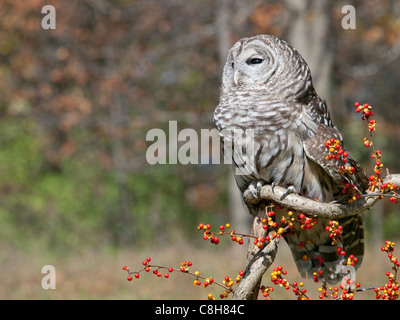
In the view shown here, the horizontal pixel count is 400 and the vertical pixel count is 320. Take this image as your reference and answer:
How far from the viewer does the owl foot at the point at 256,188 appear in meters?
3.10

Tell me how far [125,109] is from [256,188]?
34.3 feet

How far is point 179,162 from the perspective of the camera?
1391 centimetres

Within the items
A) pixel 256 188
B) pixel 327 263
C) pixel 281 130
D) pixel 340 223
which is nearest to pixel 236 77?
pixel 281 130

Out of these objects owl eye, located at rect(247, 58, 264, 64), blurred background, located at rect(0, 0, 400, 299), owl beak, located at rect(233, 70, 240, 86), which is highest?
blurred background, located at rect(0, 0, 400, 299)

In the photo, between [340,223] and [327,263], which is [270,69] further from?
[327,263]

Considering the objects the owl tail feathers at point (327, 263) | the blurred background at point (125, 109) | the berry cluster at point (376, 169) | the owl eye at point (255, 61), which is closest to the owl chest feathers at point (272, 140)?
the owl eye at point (255, 61)

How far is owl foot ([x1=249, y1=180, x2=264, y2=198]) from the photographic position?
310 cm

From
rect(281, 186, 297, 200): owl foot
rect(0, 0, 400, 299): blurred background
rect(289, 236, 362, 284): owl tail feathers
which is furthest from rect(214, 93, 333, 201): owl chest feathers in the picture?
rect(0, 0, 400, 299): blurred background

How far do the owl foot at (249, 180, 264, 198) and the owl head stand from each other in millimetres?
529

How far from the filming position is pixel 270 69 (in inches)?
131

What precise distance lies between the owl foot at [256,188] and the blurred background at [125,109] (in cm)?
787

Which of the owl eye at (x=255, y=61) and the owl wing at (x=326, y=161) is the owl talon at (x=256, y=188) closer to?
the owl wing at (x=326, y=161)

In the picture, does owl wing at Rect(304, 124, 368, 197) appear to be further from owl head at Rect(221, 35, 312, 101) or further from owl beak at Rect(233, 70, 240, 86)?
owl beak at Rect(233, 70, 240, 86)

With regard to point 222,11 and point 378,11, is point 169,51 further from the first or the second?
point 378,11
